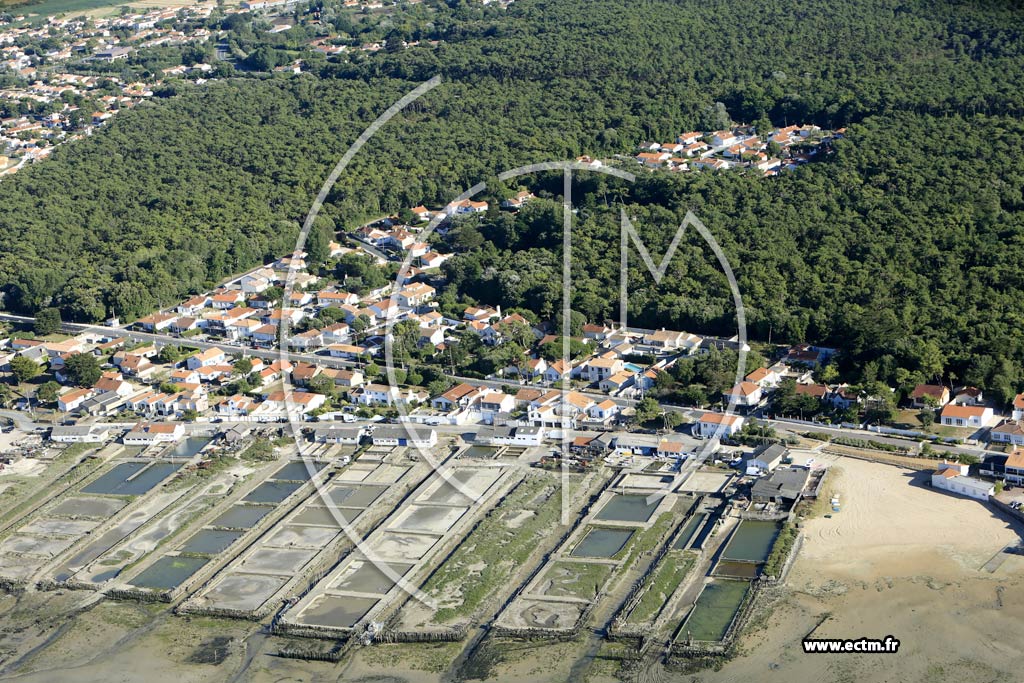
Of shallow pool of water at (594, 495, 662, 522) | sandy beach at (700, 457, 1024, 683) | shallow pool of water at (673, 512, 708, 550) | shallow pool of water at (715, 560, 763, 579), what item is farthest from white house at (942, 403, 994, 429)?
shallow pool of water at (715, 560, 763, 579)

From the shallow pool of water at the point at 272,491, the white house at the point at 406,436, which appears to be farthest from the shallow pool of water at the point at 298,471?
the white house at the point at 406,436

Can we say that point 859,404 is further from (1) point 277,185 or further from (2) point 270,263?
(1) point 277,185

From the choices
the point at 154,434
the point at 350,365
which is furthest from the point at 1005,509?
the point at 154,434

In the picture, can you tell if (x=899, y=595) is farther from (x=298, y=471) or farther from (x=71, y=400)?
(x=71, y=400)

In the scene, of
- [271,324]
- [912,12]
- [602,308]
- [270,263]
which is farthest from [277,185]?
[912,12]

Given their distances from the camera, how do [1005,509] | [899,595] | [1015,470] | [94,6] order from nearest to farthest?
[899,595] < [1005,509] < [1015,470] < [94,6]

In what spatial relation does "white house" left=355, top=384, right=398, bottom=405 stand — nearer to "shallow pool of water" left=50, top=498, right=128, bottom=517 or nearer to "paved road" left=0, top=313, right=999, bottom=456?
"paved road" left=0, top=313, right=999, bottom=456

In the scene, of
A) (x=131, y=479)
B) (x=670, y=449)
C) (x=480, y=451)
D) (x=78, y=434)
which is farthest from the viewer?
(x=78, y=434)
